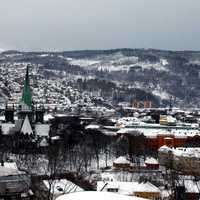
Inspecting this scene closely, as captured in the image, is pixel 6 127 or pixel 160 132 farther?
pixel 160 132

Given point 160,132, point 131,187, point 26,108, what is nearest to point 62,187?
point 131,187

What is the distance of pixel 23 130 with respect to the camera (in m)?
65.9

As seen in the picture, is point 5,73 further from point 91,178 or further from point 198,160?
point 91,178

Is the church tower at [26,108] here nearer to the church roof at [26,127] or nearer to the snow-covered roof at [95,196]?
the church roof at [26,127]

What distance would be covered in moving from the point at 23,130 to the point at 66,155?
Answer: 1396 cm

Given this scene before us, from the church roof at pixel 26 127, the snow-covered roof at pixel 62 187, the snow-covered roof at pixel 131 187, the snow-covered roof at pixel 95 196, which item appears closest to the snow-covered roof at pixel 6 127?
the church roof at pixel 26 127

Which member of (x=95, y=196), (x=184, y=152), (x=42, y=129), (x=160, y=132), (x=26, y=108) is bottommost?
(x=160, y=132)

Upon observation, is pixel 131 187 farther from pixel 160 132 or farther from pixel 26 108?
pixel 160 132

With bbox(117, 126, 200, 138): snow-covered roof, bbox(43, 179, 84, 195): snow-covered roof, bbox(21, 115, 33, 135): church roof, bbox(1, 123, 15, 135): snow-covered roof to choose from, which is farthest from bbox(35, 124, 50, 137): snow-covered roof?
bbox(43, 179, 84, 195): snow-covered roof

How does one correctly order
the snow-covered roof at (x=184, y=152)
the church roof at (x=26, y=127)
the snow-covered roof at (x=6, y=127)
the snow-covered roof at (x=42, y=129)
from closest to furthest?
the snow-covered roof at (x=184, y=152), the church roof at (x=26, y=127), the snow-covered roof at (x=42, y=129), the snow-covered roof at (x=6, y=127)

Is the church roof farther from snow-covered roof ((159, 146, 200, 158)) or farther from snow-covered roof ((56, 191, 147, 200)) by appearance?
snow-covered roof ((56, 191, 147, 200))

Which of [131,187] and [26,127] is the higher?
[26,127]

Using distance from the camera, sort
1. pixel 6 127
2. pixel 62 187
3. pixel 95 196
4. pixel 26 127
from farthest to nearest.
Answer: pixel 6 127 < pixel 26 127 < pixel 62 187 < pixel 95 196

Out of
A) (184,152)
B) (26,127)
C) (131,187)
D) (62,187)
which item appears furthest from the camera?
(26,127)
